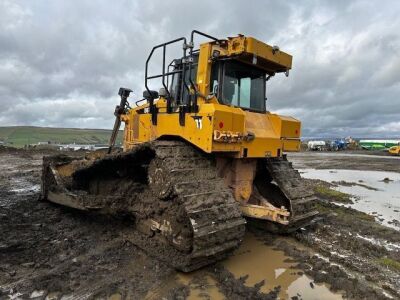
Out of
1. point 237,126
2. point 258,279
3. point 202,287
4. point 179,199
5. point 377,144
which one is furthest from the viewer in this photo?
point 377,144

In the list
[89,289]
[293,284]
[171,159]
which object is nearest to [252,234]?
[293,284]

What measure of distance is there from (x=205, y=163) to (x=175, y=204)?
746 millimetres

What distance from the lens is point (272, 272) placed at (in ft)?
17.0

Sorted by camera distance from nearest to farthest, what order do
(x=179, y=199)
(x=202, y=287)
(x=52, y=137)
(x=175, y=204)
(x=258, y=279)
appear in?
(x=202, y=287), (x=179, y=199), (x=258, y=279), (x=175, y=204), (x=52, y=137)

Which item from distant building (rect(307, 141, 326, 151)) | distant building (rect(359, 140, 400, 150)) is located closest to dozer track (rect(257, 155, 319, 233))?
distant building (rect(307, 141, 326, 151))

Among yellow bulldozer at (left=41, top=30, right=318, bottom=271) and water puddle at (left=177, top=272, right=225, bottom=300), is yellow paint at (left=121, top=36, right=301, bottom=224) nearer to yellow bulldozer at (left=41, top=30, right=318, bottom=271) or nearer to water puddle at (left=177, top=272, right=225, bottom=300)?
yellow bulldozer at (left=41, top=30, right=318, bottom=271)

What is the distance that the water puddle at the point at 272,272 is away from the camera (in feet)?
15.0

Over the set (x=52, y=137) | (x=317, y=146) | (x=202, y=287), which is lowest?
(x=202, y=287)

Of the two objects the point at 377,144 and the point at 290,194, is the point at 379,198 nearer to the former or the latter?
the point at 290,194

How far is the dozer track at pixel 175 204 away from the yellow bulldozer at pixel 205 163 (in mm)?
15

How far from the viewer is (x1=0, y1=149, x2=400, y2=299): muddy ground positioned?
4461mm

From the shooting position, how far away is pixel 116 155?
6445 millimetres

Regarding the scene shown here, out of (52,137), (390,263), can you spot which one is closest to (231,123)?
(390,263)

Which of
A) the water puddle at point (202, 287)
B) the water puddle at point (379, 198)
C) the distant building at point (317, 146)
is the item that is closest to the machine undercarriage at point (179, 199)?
the water puddle at point (202, 287)
